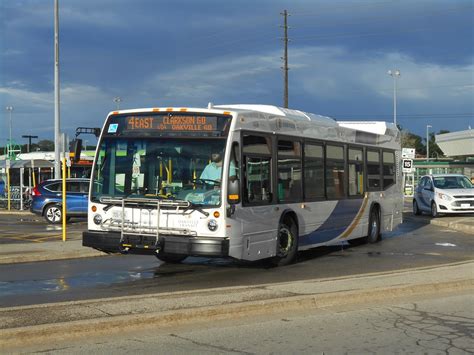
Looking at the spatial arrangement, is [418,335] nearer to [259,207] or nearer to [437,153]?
[259,207]

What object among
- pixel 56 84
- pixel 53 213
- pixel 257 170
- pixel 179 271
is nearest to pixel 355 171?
pixel 257 170

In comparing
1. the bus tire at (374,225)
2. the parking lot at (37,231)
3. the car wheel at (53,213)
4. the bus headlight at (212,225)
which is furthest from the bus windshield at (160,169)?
the car wheel at (53,213)

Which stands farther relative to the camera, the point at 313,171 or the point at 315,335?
the point at 313,171

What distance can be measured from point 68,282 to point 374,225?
919cm

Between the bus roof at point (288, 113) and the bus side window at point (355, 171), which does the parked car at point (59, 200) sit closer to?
the bus roof at point (288, 113)

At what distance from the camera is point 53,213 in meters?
23.5

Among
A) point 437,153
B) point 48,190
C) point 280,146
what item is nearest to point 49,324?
point 280,146

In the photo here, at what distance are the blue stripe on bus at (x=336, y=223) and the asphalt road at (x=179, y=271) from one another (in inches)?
17.9

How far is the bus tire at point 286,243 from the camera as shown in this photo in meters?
11.8

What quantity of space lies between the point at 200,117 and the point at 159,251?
2300 mm

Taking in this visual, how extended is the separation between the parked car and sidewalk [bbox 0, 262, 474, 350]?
51.1 feet

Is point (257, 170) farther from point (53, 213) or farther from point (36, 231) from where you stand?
point (53, 213)

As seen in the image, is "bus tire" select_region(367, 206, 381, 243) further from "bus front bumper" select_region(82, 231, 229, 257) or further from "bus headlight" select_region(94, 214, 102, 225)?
"bus headlight" select_region(94, 214, 102, 225)

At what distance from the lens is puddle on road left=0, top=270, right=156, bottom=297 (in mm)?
9297
